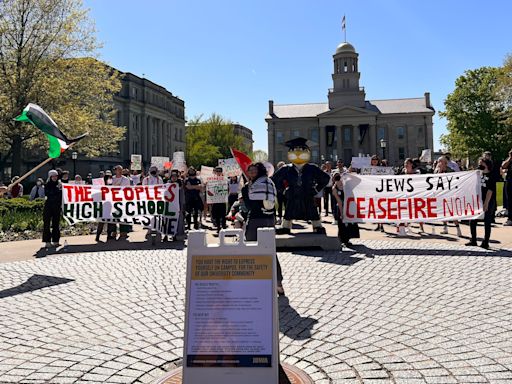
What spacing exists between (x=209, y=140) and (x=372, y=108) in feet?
116

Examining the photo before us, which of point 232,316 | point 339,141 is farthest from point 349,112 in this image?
point 232,316

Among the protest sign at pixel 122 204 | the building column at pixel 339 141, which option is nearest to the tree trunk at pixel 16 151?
the protest sign at pixel 122 204

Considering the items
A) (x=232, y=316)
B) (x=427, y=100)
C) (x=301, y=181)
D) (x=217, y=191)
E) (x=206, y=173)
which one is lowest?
(x=232, y=316)

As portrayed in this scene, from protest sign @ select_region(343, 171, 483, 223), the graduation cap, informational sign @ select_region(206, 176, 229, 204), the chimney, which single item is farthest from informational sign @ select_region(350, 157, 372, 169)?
the chimney

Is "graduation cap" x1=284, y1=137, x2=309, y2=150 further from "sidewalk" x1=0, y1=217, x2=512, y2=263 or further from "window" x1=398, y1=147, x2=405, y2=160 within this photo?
"window" x1=398, y1=147, x2=405, y2=160

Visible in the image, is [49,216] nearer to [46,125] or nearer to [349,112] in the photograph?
[46,125]

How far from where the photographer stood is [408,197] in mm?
10617

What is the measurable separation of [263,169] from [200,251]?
9.53ft

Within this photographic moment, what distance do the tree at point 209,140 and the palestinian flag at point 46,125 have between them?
6131 centimetres

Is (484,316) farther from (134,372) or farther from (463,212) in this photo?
(463,212)

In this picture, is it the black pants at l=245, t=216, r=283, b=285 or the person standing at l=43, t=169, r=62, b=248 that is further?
the person standing at l=43, t=169, r=62, b=248

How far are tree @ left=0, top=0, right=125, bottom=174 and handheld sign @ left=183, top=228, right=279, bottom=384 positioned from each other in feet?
92.8

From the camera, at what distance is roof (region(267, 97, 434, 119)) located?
86.1 m

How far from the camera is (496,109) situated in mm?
50875
